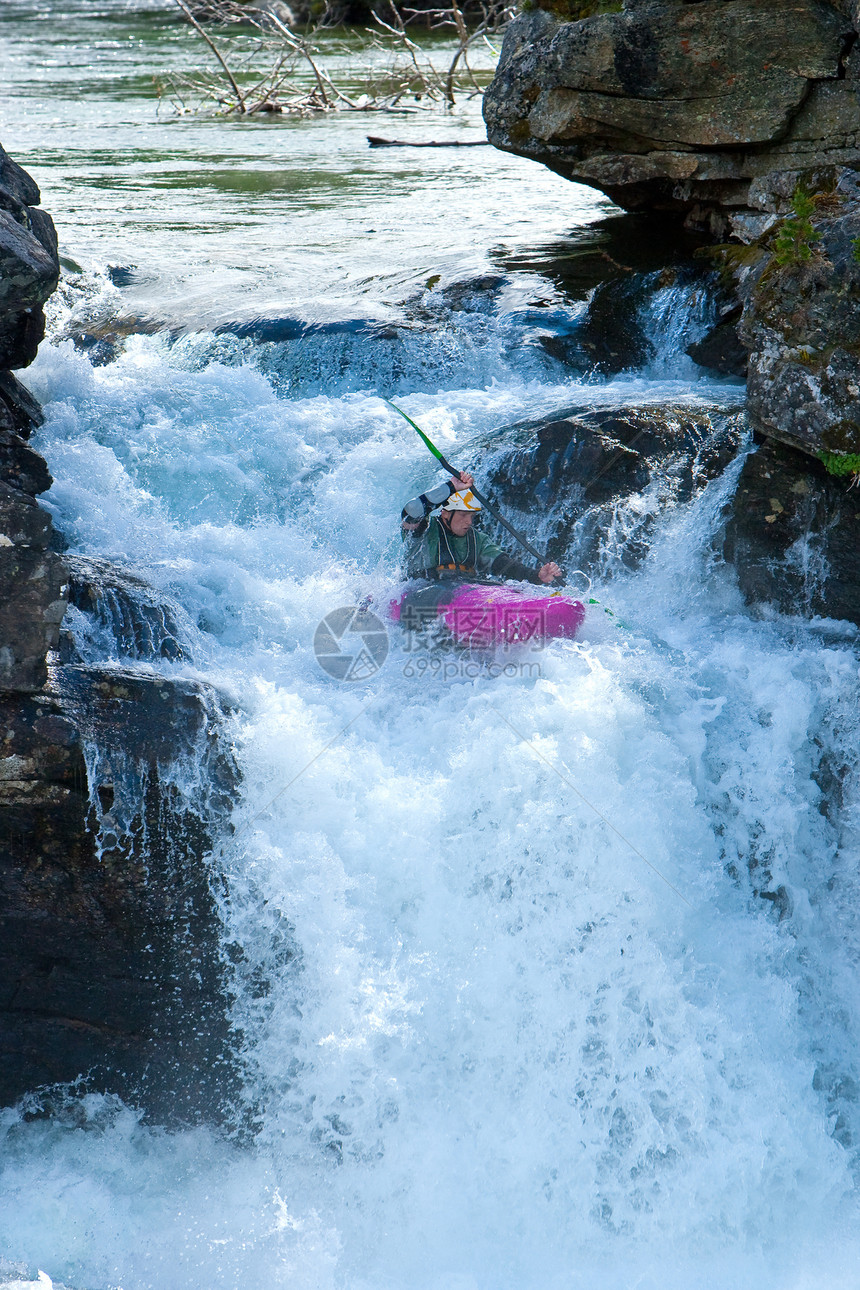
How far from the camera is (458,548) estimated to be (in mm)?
5199

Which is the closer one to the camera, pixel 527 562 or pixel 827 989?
pixel 827 989

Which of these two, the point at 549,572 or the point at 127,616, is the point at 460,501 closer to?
the point at 549,572

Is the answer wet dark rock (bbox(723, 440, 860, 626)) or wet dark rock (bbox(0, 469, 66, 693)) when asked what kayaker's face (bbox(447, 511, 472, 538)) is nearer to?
wet dark rock (bbox(723, 440, 860, 626))

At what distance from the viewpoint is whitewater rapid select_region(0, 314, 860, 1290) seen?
3.73 metres

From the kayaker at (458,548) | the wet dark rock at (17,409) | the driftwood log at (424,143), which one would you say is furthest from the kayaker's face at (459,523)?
the driftwood log at (424,143)

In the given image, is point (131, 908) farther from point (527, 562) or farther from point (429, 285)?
point (429, 285)

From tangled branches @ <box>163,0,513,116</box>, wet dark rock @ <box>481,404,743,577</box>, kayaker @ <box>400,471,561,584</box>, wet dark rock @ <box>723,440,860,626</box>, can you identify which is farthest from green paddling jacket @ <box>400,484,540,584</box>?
tangled branches @ <box>163,0,513,116</box>

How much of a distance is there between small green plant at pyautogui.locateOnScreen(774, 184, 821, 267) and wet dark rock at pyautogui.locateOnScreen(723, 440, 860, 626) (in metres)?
0.98

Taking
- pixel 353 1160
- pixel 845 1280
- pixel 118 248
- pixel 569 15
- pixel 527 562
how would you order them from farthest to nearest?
1. pixel 118 248
2. pixel 569 15
3. pixel 527 562
4. pixel 353 1160
5. pixel 845 1280

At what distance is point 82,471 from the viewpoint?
593cm

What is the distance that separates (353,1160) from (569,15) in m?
7.65

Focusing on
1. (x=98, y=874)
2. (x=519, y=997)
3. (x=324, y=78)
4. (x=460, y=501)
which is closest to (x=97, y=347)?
(x=460, y=501)

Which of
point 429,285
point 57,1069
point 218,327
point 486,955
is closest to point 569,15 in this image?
point 429,285

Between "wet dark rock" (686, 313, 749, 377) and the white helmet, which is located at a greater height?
"wet dark rock" (686, 313, 749, 377)
